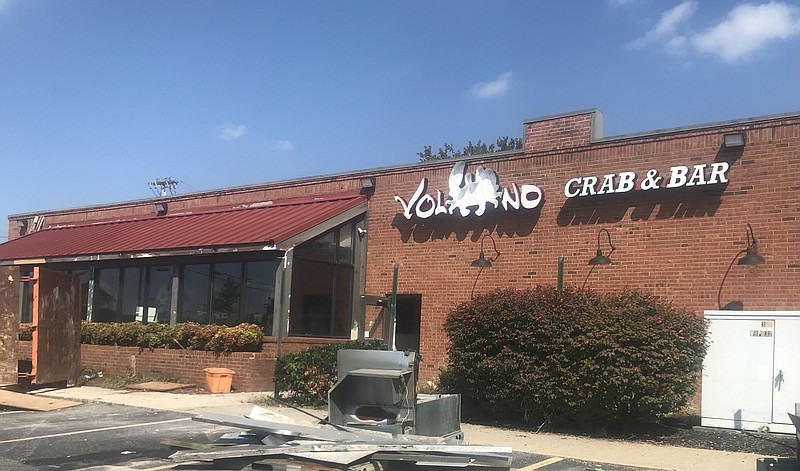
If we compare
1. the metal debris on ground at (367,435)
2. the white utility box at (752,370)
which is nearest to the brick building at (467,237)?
the white utility box at (752,370)

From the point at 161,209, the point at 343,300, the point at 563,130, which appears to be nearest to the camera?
the point at 563,130

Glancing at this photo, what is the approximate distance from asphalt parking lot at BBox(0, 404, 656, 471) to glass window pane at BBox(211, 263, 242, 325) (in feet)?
17.6

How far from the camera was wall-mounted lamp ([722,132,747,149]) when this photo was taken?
1312 centimetres

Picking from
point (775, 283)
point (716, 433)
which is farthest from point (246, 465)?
point (775, 283)

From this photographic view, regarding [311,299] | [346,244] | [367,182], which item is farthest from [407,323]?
[367,182]

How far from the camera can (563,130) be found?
614 inches

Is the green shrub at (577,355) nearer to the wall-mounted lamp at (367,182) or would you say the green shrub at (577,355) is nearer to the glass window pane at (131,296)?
the wall-mounted lamp at (367,182)

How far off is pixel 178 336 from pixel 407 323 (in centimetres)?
647

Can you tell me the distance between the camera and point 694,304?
44.4ft

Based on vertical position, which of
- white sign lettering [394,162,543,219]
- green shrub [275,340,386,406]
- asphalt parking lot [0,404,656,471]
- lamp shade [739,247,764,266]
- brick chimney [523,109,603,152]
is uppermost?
brick chimney [523,109,603,152]

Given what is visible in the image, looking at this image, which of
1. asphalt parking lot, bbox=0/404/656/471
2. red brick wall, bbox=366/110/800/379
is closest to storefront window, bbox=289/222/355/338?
red brick wall, bbox=366/110/800/379

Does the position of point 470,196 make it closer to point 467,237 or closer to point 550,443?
point 467,237

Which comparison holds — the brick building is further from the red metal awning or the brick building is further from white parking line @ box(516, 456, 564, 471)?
white parking line @ box(516, 456, 564, 471)

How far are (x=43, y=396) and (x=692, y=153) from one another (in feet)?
44.7
